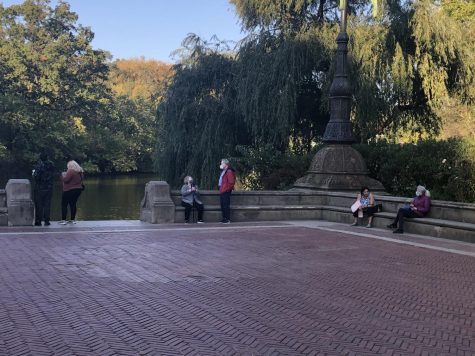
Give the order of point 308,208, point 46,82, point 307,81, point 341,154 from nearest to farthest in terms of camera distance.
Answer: point 308,208 < point 341,154 < point 307,81 < point 46,82

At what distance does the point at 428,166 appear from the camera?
50.6 ft

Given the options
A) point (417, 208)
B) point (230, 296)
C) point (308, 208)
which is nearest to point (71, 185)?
point (308, 208)

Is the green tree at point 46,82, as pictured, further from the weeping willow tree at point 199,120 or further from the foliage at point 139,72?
the foliage at point 139,72

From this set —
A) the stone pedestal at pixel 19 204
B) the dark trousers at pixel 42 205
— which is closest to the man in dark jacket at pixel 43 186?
the dark trousers at pixel 42 205

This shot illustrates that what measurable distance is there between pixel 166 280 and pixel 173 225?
596 cm

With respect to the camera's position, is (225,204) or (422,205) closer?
(422,205)

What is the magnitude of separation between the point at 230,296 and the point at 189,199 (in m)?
7.37

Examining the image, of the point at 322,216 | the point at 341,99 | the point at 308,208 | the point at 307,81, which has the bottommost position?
the point at 322,216

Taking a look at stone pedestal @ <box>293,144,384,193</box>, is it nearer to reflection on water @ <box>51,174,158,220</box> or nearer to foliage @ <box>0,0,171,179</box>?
reflection on water @ <box>51,174,158,220</box>

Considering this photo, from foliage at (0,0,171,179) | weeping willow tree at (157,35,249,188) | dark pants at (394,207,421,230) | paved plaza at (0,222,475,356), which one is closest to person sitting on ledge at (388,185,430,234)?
dark pants at (394,207,421,230)

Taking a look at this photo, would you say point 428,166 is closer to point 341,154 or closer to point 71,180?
point 341,154

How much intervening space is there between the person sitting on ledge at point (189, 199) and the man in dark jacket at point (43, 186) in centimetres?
318

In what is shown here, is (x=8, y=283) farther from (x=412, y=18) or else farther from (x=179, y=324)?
(x=412, y=18)

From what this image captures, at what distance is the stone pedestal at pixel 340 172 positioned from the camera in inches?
598
